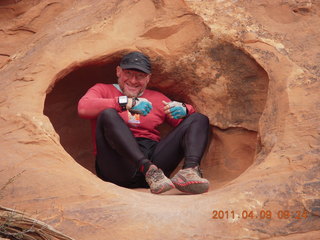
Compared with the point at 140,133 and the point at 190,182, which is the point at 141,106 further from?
the point at 190,182

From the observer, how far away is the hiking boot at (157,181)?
406cm

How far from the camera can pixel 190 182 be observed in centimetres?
410

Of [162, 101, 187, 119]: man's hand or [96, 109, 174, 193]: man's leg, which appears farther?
[162, 101, 187, 119]: man's hand

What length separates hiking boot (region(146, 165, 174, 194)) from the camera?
4.06 m

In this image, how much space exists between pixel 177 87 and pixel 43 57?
1093mm

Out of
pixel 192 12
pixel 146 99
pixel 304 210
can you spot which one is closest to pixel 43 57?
pixel 146 99

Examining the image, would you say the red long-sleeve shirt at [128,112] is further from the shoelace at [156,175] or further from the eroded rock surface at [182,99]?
the shoelace at [156,175]

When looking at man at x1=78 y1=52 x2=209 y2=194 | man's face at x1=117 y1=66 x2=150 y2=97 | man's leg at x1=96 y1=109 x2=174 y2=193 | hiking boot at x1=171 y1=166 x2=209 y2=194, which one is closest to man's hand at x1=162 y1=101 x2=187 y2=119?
man at x1=78 y1=52 x2=209 y2=194

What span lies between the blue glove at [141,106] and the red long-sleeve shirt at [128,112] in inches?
4.0

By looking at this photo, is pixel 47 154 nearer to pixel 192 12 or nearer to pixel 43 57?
pixel 43 57

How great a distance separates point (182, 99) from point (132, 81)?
2.12ft

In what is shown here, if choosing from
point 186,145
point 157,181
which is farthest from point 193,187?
point 186,145
